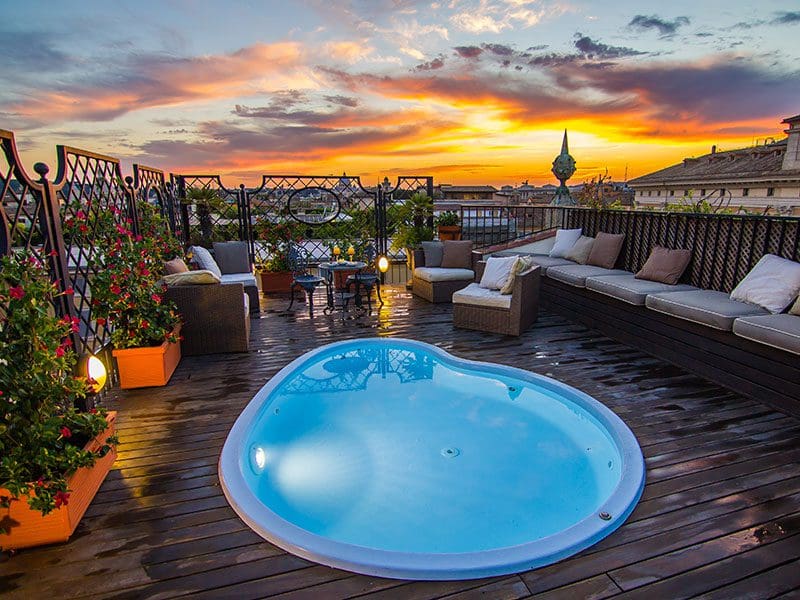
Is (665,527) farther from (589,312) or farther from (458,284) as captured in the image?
(458,284)

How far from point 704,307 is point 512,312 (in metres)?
1.90

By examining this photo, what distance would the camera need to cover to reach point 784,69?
809 centimetres

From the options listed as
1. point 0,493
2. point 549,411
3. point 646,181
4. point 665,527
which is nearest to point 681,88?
point 549,411

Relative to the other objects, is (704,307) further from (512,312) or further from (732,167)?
(732,167)

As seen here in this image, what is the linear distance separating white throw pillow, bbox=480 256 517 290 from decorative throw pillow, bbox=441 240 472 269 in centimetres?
124

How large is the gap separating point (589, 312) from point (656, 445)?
283 cm

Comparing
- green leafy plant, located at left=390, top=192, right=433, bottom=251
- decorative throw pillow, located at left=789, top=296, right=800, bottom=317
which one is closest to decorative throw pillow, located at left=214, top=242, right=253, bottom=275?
green leafy plant, located at left=390, top=192, right=433, bottom=251

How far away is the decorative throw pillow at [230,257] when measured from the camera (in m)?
6.88

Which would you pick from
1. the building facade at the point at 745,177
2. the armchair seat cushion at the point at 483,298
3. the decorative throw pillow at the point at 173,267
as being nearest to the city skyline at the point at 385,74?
the decorative throw pillow at the point at 173,267

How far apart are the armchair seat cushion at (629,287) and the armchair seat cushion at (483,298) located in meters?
1.12

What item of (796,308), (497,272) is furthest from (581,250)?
(796,308)

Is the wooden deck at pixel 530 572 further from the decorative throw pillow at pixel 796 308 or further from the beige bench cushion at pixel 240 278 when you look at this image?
the beige bench cushion at pixel 240 278

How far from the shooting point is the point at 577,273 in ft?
19.0

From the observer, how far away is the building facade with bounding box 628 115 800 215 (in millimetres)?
17438
